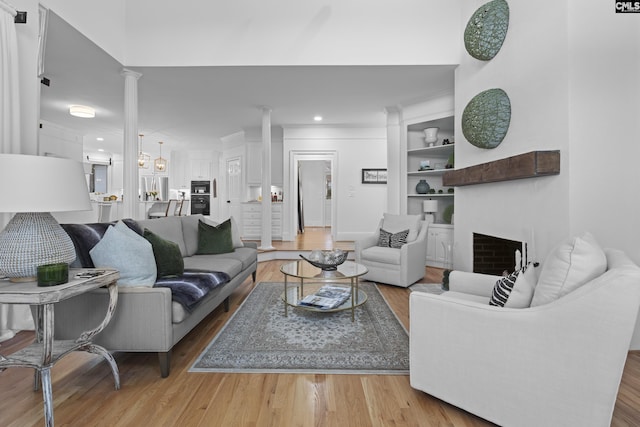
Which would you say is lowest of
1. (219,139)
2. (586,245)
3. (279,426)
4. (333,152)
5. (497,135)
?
(279,426)

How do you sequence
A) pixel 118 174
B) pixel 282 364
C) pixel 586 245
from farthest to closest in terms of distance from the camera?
1. pixel 118 174
2. pixel 282 364
3. pixel 586 245

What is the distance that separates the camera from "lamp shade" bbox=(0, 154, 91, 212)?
1.40 meters

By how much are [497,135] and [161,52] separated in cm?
394

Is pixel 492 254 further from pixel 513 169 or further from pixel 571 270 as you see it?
pixel 571 270

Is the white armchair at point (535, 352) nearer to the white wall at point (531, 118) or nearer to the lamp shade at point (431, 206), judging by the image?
the white wall at point (531, 118)

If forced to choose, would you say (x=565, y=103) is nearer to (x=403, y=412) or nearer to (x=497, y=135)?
(x=497, y=135)

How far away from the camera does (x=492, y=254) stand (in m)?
3.61

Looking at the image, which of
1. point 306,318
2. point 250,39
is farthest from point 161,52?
point 306,318

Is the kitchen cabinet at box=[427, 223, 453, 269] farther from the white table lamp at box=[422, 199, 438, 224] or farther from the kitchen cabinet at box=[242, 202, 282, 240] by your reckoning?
the kitchen cabinet at box=[242, 202, 282, 240]

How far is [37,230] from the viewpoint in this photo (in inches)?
62.4

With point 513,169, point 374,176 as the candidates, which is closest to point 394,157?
point 374,176

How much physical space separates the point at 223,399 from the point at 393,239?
291 centimetres

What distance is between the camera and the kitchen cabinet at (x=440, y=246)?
4.74 m

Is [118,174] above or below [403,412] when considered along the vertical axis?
above
